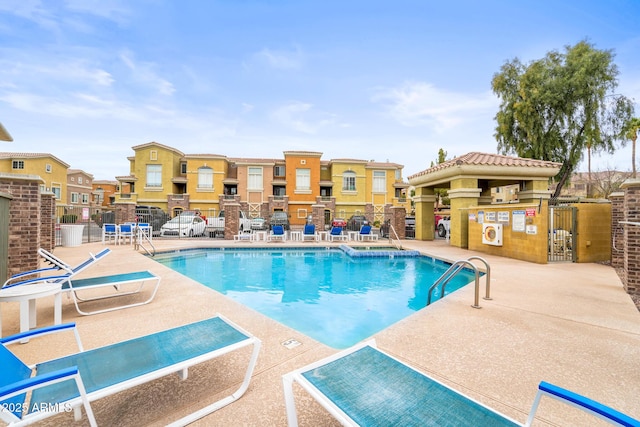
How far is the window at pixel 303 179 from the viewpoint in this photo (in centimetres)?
3266

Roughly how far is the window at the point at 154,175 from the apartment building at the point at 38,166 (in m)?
11.1

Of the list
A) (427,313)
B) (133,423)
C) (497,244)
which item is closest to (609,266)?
(497,244)

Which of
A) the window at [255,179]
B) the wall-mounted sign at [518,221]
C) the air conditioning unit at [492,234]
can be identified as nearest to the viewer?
the wall-mounted sign at [518,221]

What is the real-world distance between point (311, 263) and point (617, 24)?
23.5 meters

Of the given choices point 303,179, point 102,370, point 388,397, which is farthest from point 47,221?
point 303,179

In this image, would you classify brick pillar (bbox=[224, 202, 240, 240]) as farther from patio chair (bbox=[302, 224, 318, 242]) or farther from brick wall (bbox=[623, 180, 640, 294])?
brick wall (bbox=[623, 180, 640, 294])

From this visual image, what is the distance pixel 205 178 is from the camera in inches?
1258

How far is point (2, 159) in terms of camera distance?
3338 centimetres

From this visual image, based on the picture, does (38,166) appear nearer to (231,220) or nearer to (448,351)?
(231,220)

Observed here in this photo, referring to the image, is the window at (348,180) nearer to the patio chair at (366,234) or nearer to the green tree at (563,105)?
the green tree at (563,105)

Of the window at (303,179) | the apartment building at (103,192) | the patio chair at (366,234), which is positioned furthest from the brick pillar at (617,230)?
the apartment building at (103,192)

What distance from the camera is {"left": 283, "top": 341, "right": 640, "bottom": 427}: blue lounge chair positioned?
157cm

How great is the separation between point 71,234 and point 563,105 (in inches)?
1230

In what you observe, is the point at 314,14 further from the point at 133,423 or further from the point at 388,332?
the point at 133,423
